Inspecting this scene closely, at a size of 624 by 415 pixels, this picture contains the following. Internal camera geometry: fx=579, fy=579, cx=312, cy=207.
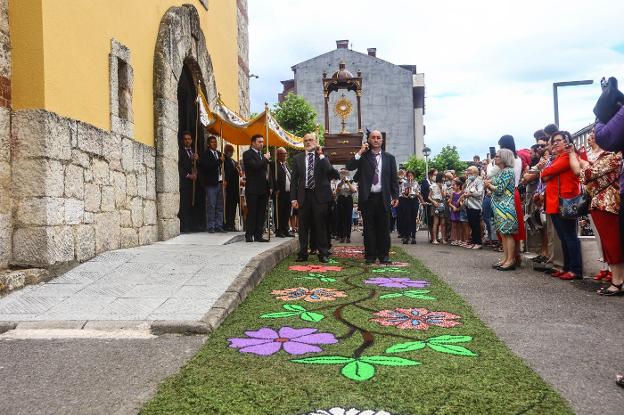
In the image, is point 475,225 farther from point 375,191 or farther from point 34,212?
point 34,212

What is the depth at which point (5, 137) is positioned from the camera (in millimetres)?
5848

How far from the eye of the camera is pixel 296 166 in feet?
28.0

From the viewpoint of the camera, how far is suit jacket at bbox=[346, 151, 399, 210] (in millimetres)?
8320

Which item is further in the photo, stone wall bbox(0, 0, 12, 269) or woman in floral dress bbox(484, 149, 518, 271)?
woman in floral dress bbox(484, 149, 518, 271)

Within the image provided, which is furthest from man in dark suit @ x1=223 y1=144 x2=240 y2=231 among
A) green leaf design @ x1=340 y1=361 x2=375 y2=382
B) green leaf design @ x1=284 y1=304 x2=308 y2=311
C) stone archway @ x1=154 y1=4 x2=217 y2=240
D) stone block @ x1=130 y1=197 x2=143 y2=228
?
green leaf design @ x1=340 y1=361 x2=375 y2=382

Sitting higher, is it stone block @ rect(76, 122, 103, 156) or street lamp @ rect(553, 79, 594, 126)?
street lamp @ rect(553, 79, 594, 126)

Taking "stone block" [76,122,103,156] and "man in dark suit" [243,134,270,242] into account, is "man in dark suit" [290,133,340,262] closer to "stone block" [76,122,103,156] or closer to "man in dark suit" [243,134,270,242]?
"man in dark suit" [243,134,270,242]

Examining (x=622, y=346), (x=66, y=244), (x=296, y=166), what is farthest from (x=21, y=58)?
(x=622, y=346)

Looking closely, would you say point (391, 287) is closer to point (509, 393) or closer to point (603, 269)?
point (603, 269)

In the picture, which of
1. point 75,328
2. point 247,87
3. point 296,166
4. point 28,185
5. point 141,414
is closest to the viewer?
point 141,414

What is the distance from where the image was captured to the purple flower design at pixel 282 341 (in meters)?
3.72

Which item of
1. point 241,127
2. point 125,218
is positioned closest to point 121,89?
point 125,218

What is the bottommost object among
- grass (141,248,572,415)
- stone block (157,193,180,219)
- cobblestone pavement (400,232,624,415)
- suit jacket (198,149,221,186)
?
cobblestone pavement (400,232,624,415)

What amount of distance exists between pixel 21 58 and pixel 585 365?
19.2ft
